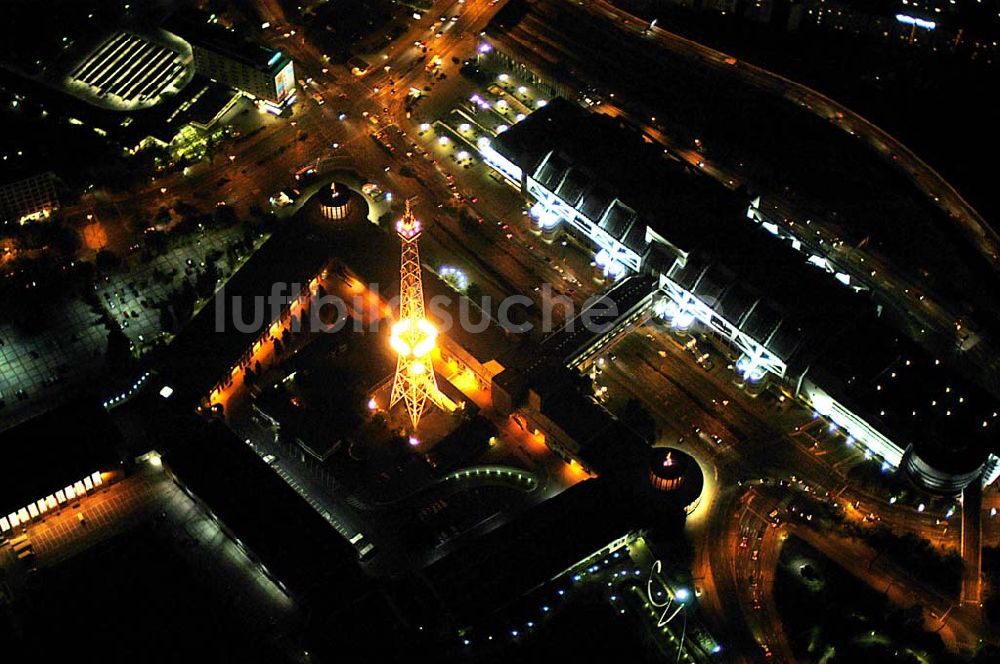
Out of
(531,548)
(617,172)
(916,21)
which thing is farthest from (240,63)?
(916,21)

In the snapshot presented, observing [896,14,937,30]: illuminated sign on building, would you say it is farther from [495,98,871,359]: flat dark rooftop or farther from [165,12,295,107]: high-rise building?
[165,12,295,107]: high-rise building

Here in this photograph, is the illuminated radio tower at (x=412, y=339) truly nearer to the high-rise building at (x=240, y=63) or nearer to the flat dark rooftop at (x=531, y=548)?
the flat dark rooftop at (x=531, y=548)

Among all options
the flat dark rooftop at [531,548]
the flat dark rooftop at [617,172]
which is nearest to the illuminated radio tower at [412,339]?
the flat dark rooftop at [531,548]

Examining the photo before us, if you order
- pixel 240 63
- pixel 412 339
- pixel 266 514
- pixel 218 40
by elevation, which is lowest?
pixel 266 514

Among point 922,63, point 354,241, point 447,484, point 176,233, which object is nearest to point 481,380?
point 447,484

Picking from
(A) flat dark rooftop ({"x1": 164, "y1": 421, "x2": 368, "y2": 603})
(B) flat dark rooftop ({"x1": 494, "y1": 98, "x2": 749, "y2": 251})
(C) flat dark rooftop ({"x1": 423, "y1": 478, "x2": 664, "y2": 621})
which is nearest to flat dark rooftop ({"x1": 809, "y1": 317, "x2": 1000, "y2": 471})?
(B) flat dark rooftop ({"x1": 494, "y1": 98, "x2": 749, "y2": 251})

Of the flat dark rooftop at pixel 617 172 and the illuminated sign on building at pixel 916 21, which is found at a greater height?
the illuminated sign on building at pixel 916 21

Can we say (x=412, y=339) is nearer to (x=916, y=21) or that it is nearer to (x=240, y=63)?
(x=240, y=63)

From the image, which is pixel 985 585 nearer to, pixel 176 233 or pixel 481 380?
pixel 481 380
